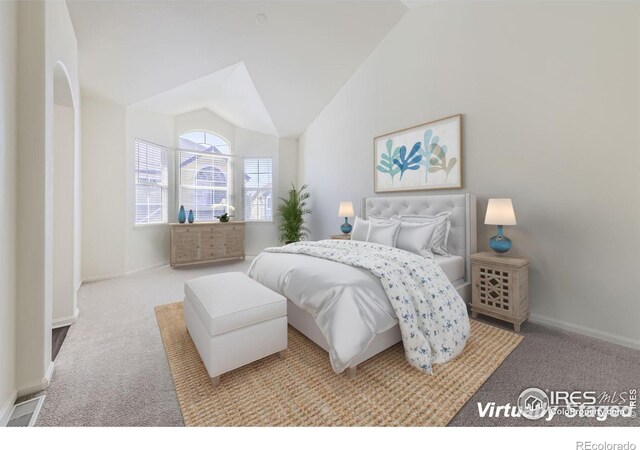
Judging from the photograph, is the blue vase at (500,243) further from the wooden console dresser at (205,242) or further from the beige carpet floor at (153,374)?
the wooden console dresser at (205,242)

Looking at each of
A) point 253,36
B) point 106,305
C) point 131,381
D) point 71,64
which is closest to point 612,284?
point 131,381

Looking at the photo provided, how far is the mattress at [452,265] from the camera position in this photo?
8.50 feet

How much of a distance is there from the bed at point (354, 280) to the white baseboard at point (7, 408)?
62.0 inches

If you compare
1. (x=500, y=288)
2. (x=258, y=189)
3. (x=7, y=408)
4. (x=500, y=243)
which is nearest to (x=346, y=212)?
(x=500, y=243)

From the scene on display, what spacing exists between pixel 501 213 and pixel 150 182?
17.6 ft

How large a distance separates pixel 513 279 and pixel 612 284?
716 millimetres

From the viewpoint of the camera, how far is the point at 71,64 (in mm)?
2541

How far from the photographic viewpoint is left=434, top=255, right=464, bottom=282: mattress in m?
2.59

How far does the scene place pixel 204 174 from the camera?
18.3 feet

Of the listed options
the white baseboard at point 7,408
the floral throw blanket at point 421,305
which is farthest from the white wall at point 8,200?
the floral throw blanket at point 421,305

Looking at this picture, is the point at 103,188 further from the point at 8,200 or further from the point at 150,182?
the point at 8,200

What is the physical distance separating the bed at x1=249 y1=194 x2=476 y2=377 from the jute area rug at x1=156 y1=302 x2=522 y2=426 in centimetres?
12

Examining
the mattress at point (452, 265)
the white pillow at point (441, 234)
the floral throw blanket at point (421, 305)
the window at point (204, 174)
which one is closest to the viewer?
the floral throw blanket at point (421, 305)
